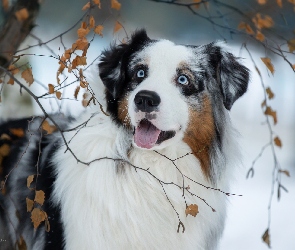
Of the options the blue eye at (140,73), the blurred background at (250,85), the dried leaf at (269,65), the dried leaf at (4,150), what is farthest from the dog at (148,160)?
the blurred background at (250,85)

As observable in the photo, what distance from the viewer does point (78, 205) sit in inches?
123

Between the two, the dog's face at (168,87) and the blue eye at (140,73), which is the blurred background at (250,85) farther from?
the blue eye at (140,73)

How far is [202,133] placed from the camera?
3.15 meters

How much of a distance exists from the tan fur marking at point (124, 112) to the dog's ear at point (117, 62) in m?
0.06

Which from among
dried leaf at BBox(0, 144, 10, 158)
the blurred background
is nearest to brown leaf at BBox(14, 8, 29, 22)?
the blurred background

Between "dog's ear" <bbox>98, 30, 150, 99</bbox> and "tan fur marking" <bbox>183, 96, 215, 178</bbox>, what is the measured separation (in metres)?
0.44

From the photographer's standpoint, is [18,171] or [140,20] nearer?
[18,171]

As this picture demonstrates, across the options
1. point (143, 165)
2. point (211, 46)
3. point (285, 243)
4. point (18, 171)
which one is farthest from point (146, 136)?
point (285, 243)

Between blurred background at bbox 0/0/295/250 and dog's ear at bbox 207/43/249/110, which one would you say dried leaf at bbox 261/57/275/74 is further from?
blurred background at bbox 0/0/295/250

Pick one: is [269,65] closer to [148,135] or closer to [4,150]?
[148,135]

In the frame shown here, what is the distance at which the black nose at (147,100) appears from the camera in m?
2.82

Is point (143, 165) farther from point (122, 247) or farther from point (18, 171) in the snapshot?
point (18, 171)

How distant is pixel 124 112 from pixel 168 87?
312 mm

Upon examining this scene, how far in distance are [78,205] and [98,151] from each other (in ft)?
1.02
